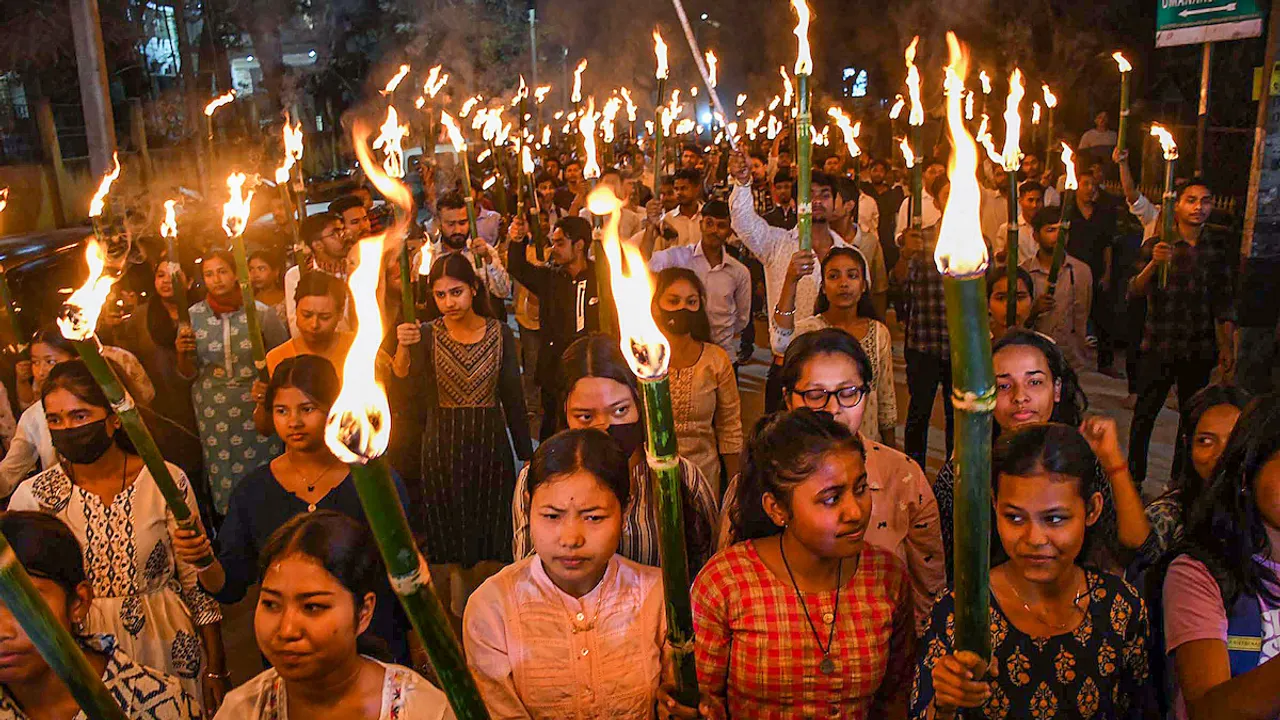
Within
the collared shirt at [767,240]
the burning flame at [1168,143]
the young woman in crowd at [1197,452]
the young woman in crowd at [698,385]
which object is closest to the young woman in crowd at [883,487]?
the young woman in crowd at [1197,452]

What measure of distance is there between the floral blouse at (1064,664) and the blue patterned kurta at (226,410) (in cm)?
362

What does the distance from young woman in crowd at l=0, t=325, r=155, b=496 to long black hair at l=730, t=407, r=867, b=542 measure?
9.13ft

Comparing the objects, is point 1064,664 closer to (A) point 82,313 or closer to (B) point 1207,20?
(A) point 82,313

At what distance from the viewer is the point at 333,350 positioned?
4641 mm

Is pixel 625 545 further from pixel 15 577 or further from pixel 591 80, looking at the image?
pixel 591 80

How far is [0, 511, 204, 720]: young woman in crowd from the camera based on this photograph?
2260mm

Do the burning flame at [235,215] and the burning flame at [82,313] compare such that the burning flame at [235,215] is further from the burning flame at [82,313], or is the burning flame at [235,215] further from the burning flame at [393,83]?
the burning flame at [82,313]

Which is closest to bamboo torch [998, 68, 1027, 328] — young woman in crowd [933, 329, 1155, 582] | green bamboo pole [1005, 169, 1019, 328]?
green bamboo pole [1005, 169, 1019, 328]

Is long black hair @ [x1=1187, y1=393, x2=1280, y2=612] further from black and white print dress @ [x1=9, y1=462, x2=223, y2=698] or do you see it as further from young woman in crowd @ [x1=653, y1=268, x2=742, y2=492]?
black and white print dress @ [x1=9, y1=462, x2=223, y2=698]

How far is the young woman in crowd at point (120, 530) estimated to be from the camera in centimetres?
318

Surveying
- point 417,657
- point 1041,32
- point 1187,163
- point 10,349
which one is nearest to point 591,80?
point 1041,32

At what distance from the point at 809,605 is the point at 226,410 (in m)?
3.41

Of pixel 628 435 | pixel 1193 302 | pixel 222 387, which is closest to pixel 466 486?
pixel 222 387

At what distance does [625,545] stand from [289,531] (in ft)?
3.74
